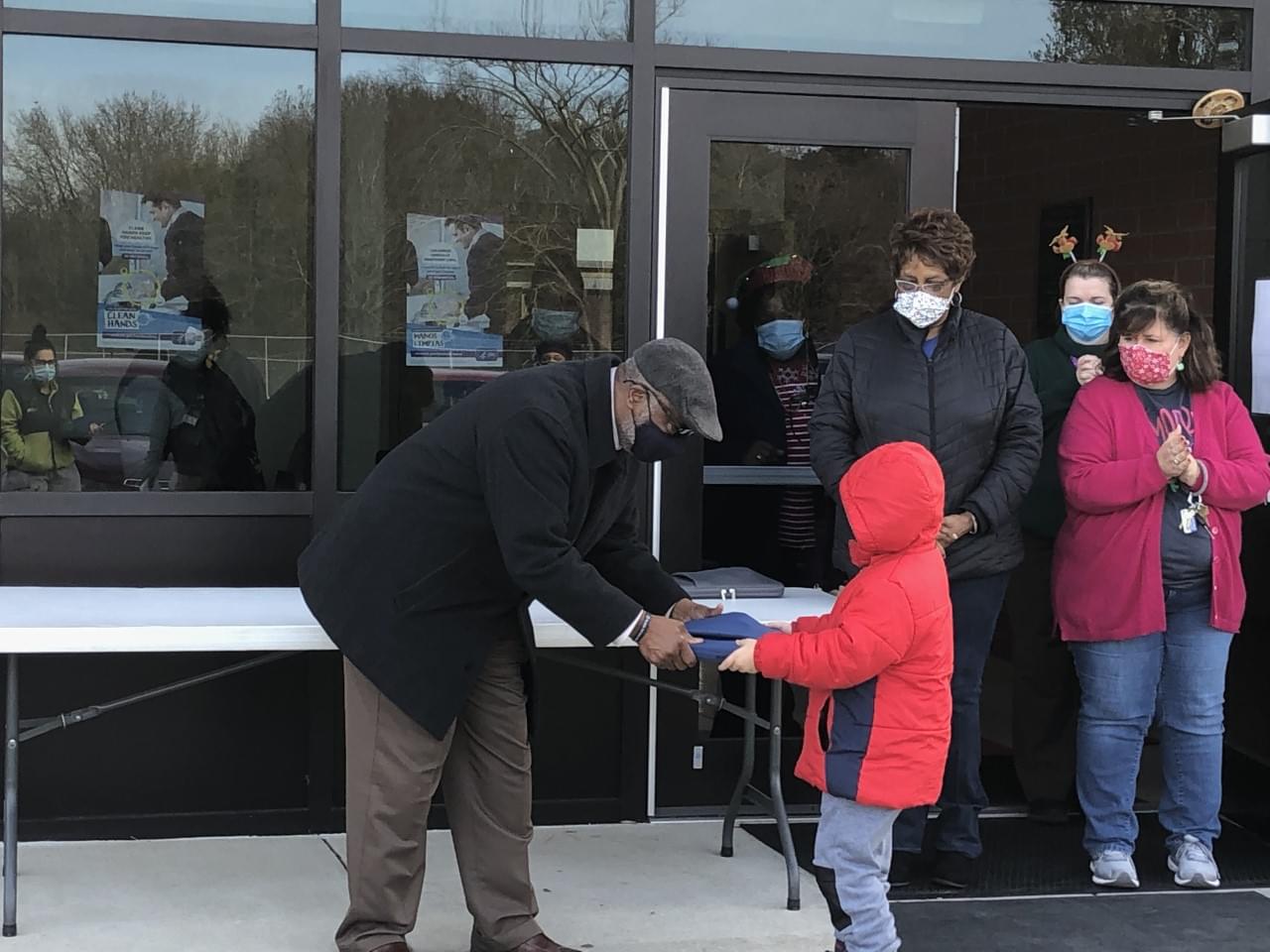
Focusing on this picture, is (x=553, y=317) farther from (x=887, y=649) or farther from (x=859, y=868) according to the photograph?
(x=859, y=868)

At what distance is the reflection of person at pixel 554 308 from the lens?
4.99 m

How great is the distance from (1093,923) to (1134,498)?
1.12 metres

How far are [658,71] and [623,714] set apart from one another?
1978 mm

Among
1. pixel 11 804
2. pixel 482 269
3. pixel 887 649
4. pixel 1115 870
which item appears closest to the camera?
pixel 887 649

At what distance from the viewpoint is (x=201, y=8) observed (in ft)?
15.5

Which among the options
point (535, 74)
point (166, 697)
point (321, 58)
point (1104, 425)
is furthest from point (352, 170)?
point (1104, 425)

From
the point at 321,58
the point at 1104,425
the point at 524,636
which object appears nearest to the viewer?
the point at 524,636

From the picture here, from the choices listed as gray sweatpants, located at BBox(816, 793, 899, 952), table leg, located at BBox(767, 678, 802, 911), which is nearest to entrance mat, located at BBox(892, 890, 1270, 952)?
table leg, located at BBox(767, 678, 802, 911)

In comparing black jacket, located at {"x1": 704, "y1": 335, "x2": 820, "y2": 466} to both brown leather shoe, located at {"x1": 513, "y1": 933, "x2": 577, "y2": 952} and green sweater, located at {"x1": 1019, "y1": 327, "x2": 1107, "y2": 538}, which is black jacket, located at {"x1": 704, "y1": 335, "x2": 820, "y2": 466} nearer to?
green sweater, located at {"x1": 1019, "y1": 327, "x2": 1107, "y2": 538}

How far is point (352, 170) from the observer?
4855mm

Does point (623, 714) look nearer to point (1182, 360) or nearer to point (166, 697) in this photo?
point (166, 697)

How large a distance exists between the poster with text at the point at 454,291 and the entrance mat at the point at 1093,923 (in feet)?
6.71

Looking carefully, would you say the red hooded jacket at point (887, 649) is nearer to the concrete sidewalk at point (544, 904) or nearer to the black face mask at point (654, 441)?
the black face mask at point (654, 441)

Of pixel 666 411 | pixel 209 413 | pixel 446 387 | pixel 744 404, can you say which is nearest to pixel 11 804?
pixel 209 413
